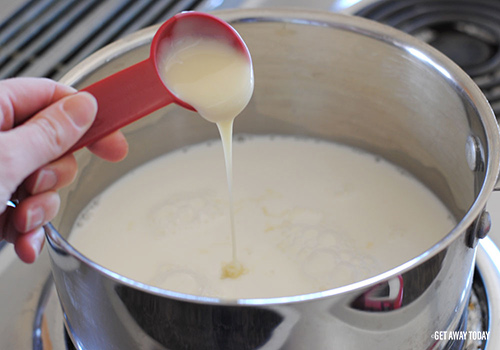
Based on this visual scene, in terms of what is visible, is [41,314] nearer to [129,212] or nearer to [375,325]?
[129,212]

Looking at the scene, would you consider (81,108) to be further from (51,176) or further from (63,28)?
(63,28)

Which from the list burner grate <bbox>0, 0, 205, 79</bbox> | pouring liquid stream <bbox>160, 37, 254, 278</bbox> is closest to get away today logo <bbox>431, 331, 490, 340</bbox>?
pouring liquid stream <bbox>160, 37, 254, 278</bbox>

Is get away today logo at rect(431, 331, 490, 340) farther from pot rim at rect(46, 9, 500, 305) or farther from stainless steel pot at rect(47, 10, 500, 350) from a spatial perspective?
pot rim at rect(46, 9, 500, 305)

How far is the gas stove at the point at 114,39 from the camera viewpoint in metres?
0.81

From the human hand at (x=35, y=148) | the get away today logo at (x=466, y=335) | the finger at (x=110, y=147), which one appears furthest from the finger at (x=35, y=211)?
the get away today logo at (x=466, y=335)

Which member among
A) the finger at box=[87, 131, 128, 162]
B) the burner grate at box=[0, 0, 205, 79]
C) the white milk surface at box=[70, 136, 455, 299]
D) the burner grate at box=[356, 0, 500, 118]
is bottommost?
the white milk surface at box=[70, 136, 455, 299]

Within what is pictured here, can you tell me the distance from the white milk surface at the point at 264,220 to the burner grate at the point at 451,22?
0.25 metres

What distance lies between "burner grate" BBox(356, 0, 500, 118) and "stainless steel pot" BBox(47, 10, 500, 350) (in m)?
0.19

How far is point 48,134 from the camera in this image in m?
0.66

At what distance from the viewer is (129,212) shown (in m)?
1.05

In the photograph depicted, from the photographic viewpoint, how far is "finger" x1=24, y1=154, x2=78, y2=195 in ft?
2.31

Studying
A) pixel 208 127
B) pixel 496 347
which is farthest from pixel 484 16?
pixel 496 347

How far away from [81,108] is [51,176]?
0.09 meters

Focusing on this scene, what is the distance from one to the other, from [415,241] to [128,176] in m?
0.51
